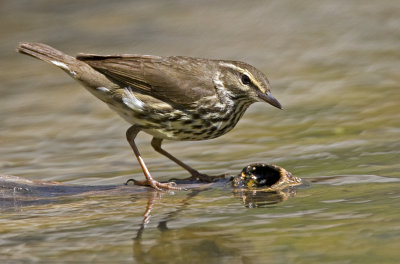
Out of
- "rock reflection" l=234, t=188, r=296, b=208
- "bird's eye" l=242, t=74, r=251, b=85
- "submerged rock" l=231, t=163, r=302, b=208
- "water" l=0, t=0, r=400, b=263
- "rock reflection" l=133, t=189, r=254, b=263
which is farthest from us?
"bird's eye" l=242, t=74, r=251, b=85

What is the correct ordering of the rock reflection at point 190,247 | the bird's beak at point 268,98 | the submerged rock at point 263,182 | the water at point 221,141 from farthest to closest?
the bird's beak at point 268,98 < the submerged rock at point 263,182 < the water at point 221,141 < the rock reflection at point 190,247

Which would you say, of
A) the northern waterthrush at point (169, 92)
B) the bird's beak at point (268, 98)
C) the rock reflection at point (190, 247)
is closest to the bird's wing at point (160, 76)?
the northern waterthrush at point (169, 92)

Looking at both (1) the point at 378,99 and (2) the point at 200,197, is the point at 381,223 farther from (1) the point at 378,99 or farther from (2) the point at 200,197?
(1) the point at 378,99

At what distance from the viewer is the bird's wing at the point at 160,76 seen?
7.45 metres

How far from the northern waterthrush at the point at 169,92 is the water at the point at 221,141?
779 mm

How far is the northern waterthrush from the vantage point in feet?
24.1

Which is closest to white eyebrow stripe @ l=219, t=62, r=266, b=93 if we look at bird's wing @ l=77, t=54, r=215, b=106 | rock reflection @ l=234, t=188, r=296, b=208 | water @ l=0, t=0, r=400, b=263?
bird's wing @ l=77, t=54, r=215, b=106

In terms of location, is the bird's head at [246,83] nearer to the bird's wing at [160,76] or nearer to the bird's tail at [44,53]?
the bird's wing at [160,76]

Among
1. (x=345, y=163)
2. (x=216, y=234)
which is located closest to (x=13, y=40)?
(x=345, y=163)

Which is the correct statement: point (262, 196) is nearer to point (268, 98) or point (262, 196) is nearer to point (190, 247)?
point (268, 98)

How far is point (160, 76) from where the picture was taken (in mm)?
7625

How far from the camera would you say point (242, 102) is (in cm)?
753

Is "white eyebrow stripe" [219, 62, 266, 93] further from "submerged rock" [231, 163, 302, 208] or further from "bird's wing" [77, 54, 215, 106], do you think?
"submerged rock" [231, 163, 302, 208]

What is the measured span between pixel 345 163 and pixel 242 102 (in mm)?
1069
